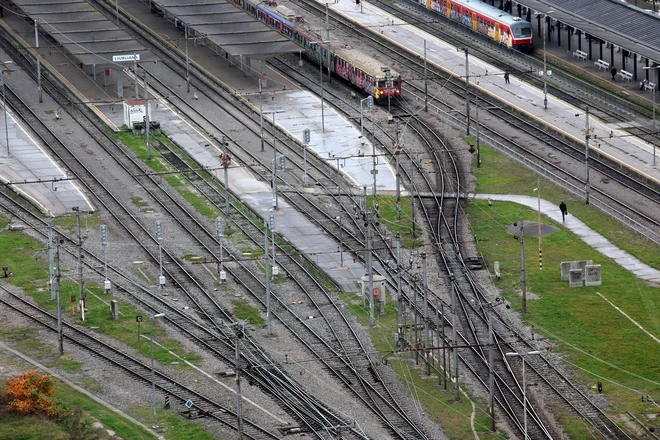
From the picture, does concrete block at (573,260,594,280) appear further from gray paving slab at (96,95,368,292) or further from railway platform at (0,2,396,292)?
railway platform at (0,2,396,292)

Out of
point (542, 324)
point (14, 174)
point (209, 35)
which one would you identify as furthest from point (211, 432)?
point (209, 35)

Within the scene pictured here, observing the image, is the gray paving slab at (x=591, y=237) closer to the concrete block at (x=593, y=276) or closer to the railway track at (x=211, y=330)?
the concrete block at (x=593, y=276)

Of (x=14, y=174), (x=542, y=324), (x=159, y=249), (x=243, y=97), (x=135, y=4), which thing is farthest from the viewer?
(x=135, y=4)

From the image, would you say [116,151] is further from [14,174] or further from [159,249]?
[159,249]

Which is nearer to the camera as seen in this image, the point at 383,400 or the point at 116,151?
the point at 383,400

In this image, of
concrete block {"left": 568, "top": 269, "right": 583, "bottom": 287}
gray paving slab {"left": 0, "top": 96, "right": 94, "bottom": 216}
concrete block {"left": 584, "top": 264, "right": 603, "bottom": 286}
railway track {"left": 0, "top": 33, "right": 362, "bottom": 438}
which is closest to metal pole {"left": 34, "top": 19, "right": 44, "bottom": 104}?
gray paving slab {"left": 0, "top": 96, "right": 94, "bottom": 216}

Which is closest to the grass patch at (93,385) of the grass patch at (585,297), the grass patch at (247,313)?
the grass patch at (247,313)

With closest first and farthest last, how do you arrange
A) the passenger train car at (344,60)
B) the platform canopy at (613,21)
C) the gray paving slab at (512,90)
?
the gray paving slab at (512,90) → the platform canopy at (613,21) → the passenger train car at (344,60)
